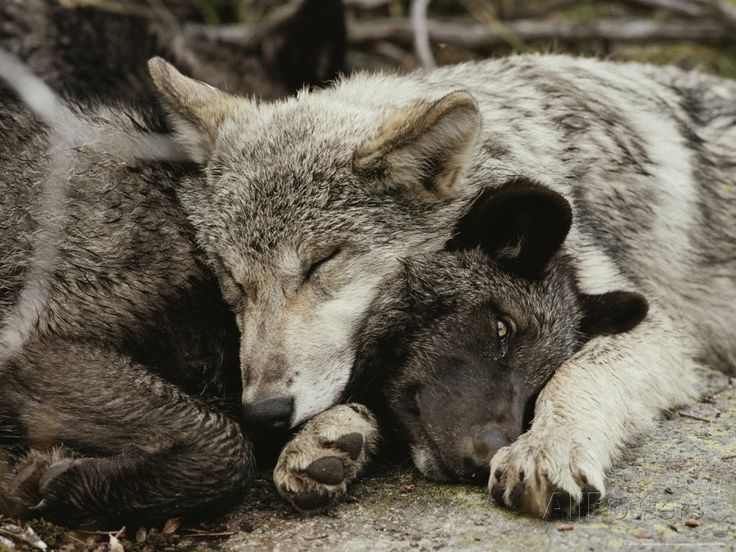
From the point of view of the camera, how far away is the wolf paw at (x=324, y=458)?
3605 millimetres

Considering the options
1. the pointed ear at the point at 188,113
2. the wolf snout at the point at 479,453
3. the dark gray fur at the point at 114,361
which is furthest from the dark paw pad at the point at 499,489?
the pointed ear at the point at 188,113

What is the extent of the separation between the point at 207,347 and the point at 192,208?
0.71m

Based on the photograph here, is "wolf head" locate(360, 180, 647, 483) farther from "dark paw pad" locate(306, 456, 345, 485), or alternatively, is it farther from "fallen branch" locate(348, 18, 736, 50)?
"fallen branch" locate(348, 18, 736, 50)

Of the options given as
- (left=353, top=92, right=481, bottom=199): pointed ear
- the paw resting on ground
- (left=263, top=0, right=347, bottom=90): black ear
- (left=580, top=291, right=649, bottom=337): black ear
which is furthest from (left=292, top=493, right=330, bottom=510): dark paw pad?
(left=263, top=0, right=347, bottom=90): black ear

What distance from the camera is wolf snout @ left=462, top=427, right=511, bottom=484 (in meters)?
3.69

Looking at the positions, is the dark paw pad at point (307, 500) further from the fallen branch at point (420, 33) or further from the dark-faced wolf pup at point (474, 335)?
the fallen branch at point (420, 33)

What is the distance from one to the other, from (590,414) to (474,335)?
623mm

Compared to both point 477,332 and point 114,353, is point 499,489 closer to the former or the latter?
point 477,332

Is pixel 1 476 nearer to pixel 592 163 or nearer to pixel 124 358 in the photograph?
pixel 124 358

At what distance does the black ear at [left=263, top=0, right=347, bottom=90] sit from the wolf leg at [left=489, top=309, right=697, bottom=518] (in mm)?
4364

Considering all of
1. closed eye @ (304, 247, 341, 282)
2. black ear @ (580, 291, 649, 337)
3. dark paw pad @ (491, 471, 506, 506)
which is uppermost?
closed eye @ (304, 247, 341, 282)

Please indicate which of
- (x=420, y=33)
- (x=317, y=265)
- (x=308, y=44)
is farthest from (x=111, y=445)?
(x=420, y=33)

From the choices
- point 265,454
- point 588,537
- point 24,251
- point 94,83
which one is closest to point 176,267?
point 24,251

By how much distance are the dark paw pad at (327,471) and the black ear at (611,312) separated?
1.56 metres
